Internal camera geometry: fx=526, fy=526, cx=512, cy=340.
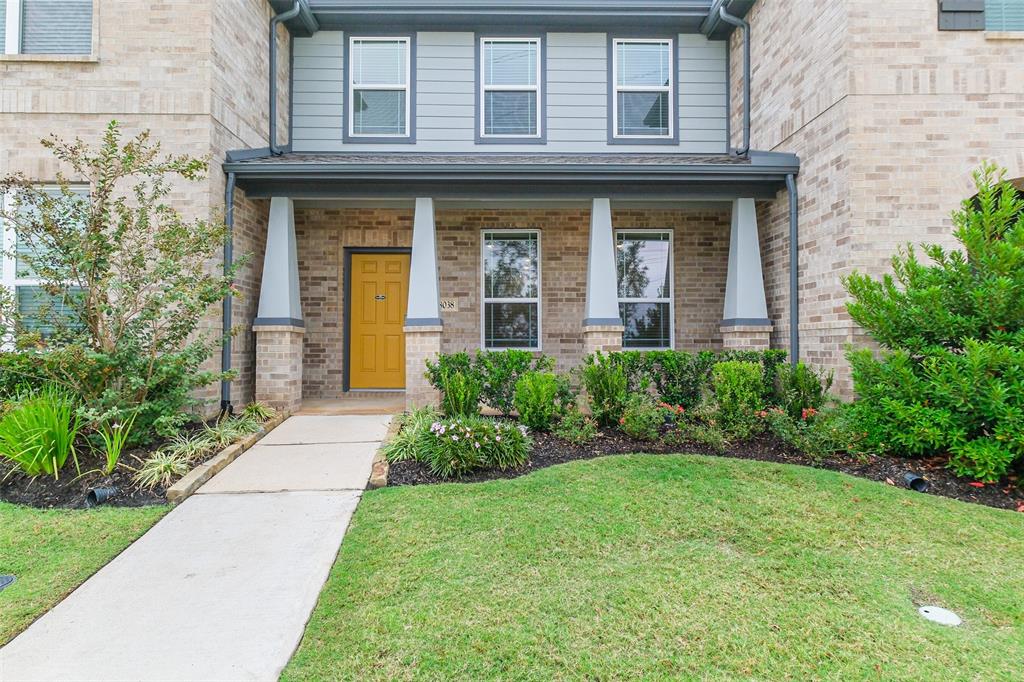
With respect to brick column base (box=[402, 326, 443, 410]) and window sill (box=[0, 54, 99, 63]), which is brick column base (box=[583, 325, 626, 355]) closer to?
brick column base (box=[402, 326, 443, 410])

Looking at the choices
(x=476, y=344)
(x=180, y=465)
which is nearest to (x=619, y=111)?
(x=476, y=344)

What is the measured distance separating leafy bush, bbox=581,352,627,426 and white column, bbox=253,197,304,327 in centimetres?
404

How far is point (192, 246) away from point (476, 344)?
426 cm

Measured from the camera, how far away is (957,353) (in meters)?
4.70

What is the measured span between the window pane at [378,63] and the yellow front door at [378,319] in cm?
283

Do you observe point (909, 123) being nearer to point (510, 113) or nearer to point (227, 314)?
point (510, 113)

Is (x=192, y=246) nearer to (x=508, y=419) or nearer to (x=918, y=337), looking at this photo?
(x=508, y=419)

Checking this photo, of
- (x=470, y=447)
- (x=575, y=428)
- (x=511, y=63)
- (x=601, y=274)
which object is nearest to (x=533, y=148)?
(x=511, y=63)

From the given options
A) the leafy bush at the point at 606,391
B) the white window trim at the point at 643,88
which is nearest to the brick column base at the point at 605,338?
the leafy bush at the point at 606,391

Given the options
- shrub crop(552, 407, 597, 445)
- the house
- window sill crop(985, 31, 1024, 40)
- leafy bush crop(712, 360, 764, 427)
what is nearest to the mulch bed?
shrub crop(552, 407, 597, 445)

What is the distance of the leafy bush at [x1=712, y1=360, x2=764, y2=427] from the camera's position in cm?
548

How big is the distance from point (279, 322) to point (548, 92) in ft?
18.3

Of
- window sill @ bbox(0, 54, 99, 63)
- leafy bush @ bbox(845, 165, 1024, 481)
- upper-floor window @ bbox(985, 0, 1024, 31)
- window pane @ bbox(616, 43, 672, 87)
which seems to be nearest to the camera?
leafy bush @ bbox(845, 165, 1024, 481)

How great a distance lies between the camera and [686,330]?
8.62 meters
